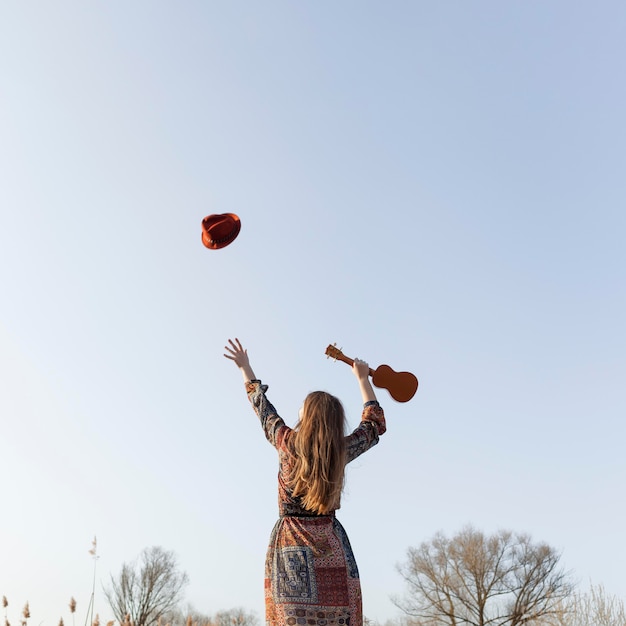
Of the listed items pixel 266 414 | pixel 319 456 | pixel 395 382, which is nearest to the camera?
pixel 319 456

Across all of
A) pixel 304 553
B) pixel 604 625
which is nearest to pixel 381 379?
pixel 304 553

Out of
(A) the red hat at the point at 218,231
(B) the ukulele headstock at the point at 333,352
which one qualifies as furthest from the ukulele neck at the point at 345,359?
(A) the red hat at the point at 218,231

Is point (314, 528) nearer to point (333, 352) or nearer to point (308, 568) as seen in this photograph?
point (308, 568)

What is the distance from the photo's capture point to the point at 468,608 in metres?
36.2

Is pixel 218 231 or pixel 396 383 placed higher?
pixel 218 231

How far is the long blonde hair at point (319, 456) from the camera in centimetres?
326

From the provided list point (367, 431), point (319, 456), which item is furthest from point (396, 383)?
point (319, 456)

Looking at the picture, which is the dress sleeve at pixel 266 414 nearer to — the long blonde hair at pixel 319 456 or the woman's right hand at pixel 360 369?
the long blonde hair at pixel 319 456

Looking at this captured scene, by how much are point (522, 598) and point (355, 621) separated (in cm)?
3665

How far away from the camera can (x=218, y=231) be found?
16.1ft

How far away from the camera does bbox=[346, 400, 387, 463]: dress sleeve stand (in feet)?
11.2

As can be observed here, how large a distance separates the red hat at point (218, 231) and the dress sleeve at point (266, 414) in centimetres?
139

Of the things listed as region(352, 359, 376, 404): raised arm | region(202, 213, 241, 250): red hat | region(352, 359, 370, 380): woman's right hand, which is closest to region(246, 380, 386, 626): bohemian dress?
region(352, 359, 376, 404): raised arm

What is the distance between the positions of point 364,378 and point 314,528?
0.87 meters
